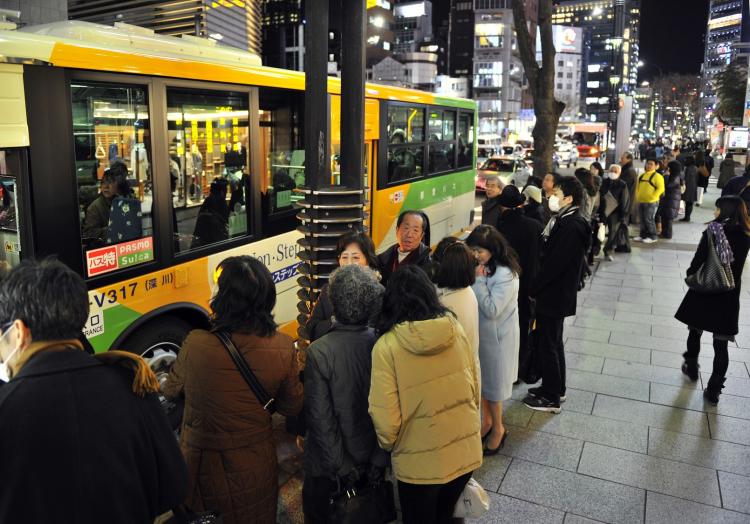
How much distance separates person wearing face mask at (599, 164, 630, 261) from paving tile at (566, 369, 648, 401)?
20.0ft

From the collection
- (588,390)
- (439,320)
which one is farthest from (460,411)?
(588,390)

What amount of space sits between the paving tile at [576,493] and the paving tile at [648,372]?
2326mm

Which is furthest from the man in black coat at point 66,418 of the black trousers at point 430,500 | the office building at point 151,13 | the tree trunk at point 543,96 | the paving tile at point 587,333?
the office building at point 151,13

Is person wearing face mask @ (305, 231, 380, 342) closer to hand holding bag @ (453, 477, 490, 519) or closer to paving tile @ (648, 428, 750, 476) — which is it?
hand holding bag @ (453, 477, 490, 519)

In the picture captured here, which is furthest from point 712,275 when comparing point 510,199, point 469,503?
point 469,503

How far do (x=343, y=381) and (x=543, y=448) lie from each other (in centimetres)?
274

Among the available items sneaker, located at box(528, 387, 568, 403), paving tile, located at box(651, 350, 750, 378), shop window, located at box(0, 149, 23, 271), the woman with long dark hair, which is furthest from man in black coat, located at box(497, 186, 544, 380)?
shop window, located at box(0, 149, 23, 271)

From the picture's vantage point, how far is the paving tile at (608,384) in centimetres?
611

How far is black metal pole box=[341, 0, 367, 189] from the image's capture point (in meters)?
3.90

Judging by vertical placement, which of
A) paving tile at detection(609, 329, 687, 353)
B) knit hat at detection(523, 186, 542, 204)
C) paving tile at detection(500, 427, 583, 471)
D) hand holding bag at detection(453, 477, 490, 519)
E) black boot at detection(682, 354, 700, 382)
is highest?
knit hat at detection(523, 186, 542, 204)

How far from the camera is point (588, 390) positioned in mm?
6195

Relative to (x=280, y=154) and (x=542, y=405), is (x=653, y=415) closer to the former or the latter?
(x=542, y=405)

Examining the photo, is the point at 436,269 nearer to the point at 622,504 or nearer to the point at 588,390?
the point at 622,504

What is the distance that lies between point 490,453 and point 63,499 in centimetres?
369
